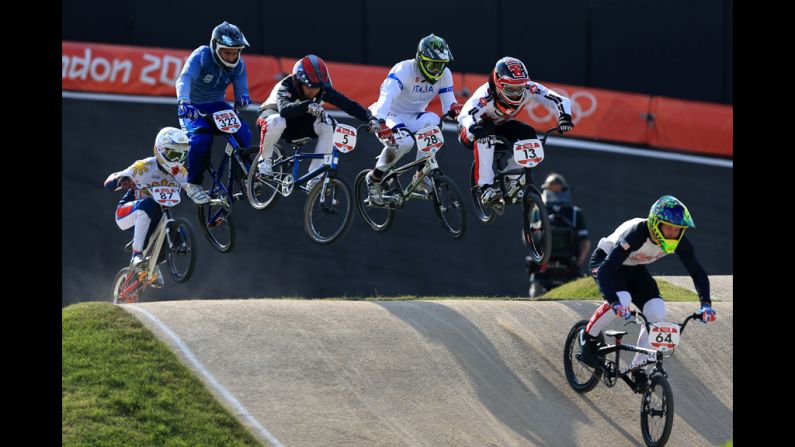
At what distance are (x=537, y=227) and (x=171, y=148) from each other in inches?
192

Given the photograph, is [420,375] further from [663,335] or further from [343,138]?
[343,138]

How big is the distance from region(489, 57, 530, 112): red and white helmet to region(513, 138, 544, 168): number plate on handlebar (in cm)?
59

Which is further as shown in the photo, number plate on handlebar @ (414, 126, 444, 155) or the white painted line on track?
number plate on handlebar @ (414, 126, 444, 155)

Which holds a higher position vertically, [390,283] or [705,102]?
[705,102]

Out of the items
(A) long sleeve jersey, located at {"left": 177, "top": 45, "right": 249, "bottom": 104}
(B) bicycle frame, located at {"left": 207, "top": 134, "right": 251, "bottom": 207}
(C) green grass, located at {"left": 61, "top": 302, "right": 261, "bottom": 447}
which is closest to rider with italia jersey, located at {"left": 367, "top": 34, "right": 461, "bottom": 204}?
(B) bicycle frame, located at {"left": 207, "top": 134, "right": 251, "bottom": 207}

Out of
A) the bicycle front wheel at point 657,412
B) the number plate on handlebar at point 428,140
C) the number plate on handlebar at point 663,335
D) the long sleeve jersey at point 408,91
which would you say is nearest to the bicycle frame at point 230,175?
the long sleeve jersey at point 408,91

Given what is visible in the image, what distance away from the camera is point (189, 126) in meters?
16.4

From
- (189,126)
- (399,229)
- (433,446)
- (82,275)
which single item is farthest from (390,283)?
(433,446)

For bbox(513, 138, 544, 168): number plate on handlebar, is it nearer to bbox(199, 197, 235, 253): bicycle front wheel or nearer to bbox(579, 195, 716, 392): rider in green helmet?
bbox(579, 195, 716, 392): rider in green helmet

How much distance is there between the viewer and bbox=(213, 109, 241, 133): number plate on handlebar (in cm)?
1612

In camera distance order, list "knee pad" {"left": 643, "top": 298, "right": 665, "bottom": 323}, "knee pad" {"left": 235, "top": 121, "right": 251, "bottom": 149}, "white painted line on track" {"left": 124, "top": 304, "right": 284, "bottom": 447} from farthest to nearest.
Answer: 1. "knee pad" {"left": 235, "top": 121, "right": 251, "bottom": 149}
2. "knee pad" {"left": 643, "top": 298, "right": 665, "bottom": 323}
3. "white painted line on track" {"left": 124, "top": 304, "right": 284, "bottom": 447}

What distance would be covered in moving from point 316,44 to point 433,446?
1665 cm
